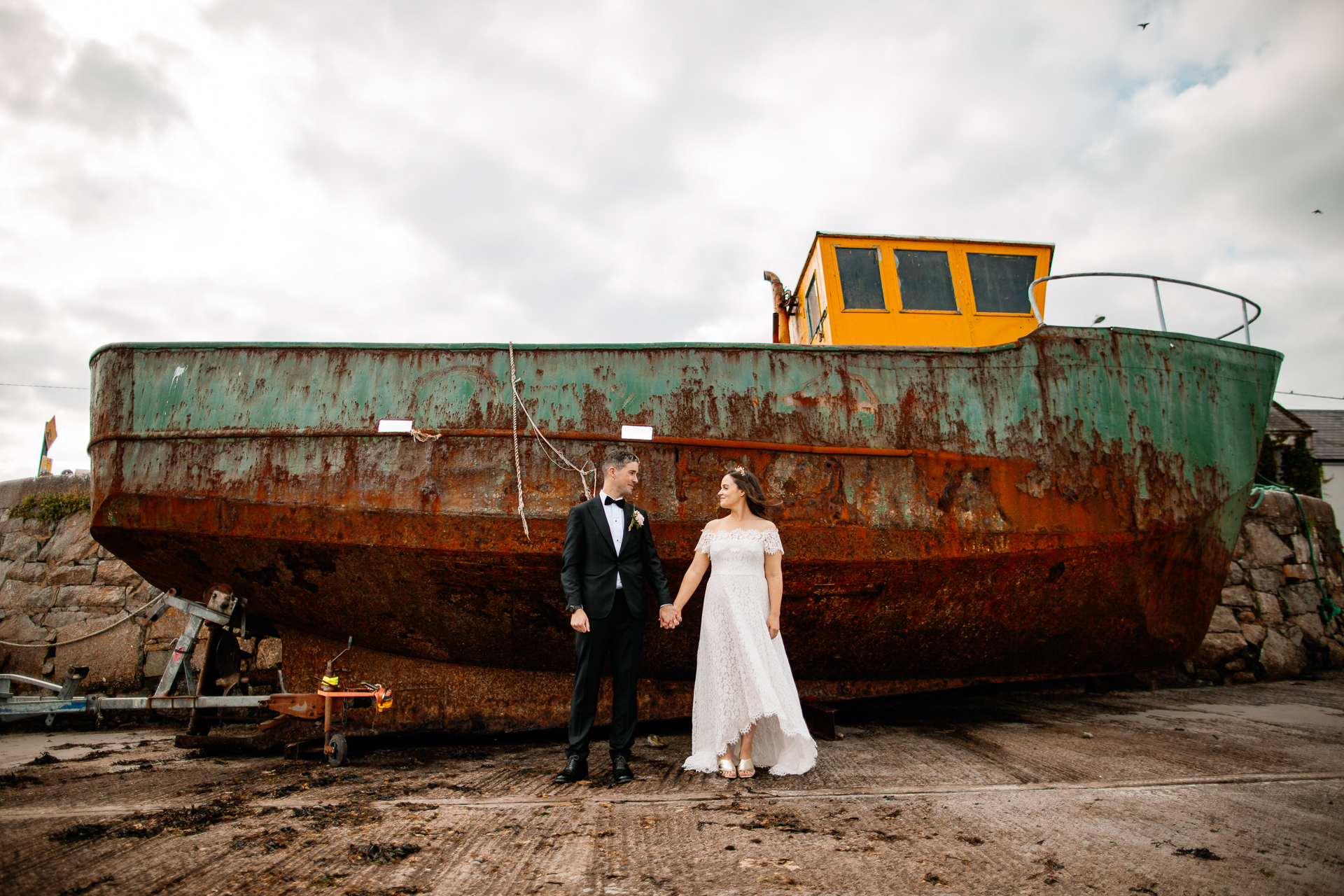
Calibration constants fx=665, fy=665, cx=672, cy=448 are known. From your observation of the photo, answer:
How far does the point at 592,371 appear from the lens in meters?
3.67

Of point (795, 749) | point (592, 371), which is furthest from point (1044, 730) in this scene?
point (592, 371)

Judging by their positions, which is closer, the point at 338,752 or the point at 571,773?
the point at 571,773

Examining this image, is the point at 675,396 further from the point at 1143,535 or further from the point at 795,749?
the point at 1143,535

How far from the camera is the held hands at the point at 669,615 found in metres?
2.81

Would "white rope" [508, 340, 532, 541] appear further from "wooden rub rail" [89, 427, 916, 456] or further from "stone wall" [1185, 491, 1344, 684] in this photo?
"stone wall" [1185, 491, 1344, 684]

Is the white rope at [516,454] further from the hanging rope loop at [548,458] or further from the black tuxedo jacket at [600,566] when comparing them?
the black tuxedo jacket at [600,566]

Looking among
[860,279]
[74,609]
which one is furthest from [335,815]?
[74,609]

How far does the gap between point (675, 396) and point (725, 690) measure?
61.6 inches

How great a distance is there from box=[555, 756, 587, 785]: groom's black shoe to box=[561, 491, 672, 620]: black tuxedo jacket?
584mm

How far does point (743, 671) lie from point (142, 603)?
6080mm

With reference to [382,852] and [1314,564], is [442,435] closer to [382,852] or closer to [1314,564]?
[382,852]

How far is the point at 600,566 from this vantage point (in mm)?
2934

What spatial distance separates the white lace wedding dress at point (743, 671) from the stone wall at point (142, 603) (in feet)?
14.6

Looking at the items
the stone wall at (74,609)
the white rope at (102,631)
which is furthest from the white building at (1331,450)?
the stone wall at (74,609)
